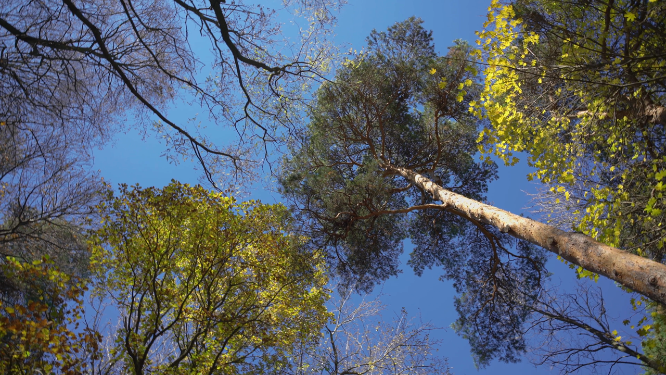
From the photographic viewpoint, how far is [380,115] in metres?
8.29

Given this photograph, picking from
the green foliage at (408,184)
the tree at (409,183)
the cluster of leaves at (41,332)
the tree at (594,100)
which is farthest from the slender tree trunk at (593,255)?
the cluster of leaves at (41,332)

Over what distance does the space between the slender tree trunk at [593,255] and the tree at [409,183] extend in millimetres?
2308

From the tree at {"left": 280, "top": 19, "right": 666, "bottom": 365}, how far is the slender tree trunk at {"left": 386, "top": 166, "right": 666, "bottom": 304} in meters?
2.31

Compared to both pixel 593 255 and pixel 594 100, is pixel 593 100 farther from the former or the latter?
pixel 593 255

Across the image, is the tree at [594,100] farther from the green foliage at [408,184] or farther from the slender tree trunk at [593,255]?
the green foliage at [408,184]

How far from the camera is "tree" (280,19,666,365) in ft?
24.7

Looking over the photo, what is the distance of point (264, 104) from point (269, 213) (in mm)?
1909

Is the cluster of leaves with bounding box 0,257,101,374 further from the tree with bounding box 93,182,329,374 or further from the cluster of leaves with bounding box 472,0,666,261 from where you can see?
the cluster of leaves with bounding box 472,0,666,261

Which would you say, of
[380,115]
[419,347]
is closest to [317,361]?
[419,347]

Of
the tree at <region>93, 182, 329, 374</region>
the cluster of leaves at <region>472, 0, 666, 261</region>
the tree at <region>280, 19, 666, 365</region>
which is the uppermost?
the tree at <region>280, 19, 666, 365</region>

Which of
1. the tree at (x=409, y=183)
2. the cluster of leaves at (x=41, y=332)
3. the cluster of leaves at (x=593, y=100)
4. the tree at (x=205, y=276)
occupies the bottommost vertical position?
the cluster of leaves at (x=41, y=332)

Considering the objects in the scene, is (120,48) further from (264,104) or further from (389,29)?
(389,29)

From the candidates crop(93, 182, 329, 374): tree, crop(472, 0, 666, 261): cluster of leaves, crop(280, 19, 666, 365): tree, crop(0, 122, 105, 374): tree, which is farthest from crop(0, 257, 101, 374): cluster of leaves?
crop(472, 0, 666, 261): cluster of leaves

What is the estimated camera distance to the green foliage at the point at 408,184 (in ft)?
24.9
